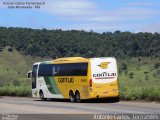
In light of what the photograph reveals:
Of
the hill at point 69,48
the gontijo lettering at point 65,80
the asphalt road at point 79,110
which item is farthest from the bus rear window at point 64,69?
the hill at point 69,48

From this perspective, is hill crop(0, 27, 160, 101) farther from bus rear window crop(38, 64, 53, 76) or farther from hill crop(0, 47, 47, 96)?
bus rear window crop(38, 64, 53, 76)

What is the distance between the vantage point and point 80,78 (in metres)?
34.0

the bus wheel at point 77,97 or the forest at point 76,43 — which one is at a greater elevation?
the forest at point 76,43

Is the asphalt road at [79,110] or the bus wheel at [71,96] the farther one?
the bus wheel at [71,96]

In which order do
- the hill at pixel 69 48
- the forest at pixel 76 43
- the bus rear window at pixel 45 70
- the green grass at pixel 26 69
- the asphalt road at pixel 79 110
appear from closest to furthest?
the asphalt road at pixel 79 110 < the bus rear window at pixel 45 70 < the green grass at pixel 26 69 < the hill at pixel 69 48 < the forest at pixel 76 43

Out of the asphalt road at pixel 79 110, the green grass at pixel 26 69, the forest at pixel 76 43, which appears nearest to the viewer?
the asphalt road at pixel 79 110

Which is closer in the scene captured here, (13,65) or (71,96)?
(71,96)

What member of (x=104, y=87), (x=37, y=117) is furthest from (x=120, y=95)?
(x=37, y=117)

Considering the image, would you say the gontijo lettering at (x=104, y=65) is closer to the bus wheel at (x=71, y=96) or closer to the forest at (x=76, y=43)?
the bus wheel at (x=71, y=96)

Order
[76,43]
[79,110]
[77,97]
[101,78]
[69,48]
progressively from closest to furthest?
1. [79,110]
2. [101,78]
3. [77,97]
4. [69,48]
5. [76,43]

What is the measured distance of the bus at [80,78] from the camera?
108 feet

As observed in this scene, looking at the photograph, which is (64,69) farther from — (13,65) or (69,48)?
(69,48)

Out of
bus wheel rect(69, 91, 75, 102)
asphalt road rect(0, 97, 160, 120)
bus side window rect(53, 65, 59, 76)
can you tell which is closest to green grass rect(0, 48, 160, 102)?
bus side window rect(53, 65, 59, 76)

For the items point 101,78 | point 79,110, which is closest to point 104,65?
point 101,78
